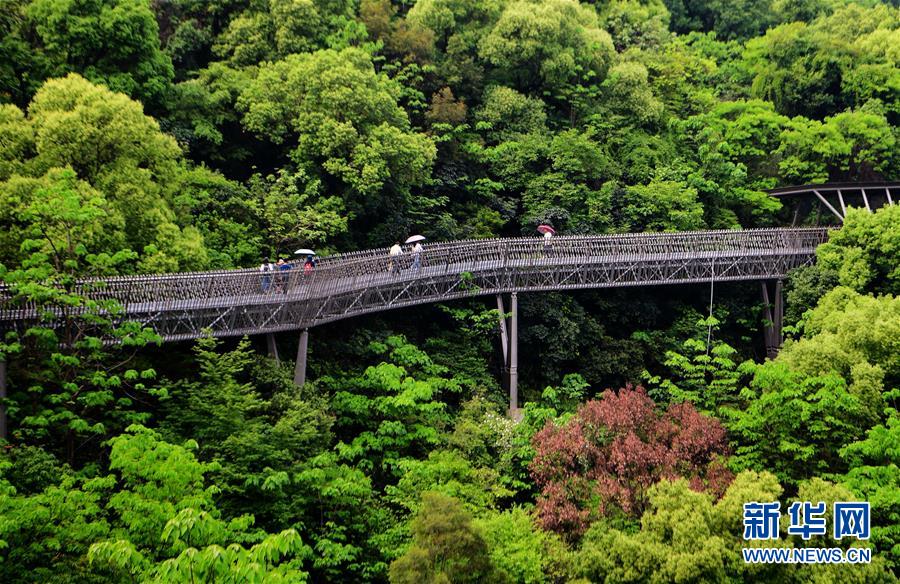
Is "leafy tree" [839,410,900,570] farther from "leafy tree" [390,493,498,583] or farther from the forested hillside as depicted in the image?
"leafy tree" [390,493,498,583]

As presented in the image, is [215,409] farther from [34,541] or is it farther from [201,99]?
[201,99]

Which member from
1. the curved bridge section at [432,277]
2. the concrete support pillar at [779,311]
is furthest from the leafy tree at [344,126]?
the concrete support pillar at [779,311]

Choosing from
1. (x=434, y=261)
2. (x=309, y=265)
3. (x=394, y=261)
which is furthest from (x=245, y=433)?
(x=434, y=261)

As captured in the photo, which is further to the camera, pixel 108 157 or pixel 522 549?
pixel 108 157

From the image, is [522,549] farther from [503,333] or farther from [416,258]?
[503,333]

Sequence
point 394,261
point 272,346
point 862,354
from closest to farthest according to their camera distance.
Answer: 1. point 272,346
2. point 862,354
3. point 394,261

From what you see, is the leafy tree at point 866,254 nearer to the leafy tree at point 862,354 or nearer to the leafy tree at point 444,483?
the leafy tree at point 862,354

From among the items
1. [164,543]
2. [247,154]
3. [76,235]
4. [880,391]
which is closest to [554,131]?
[247,154]
